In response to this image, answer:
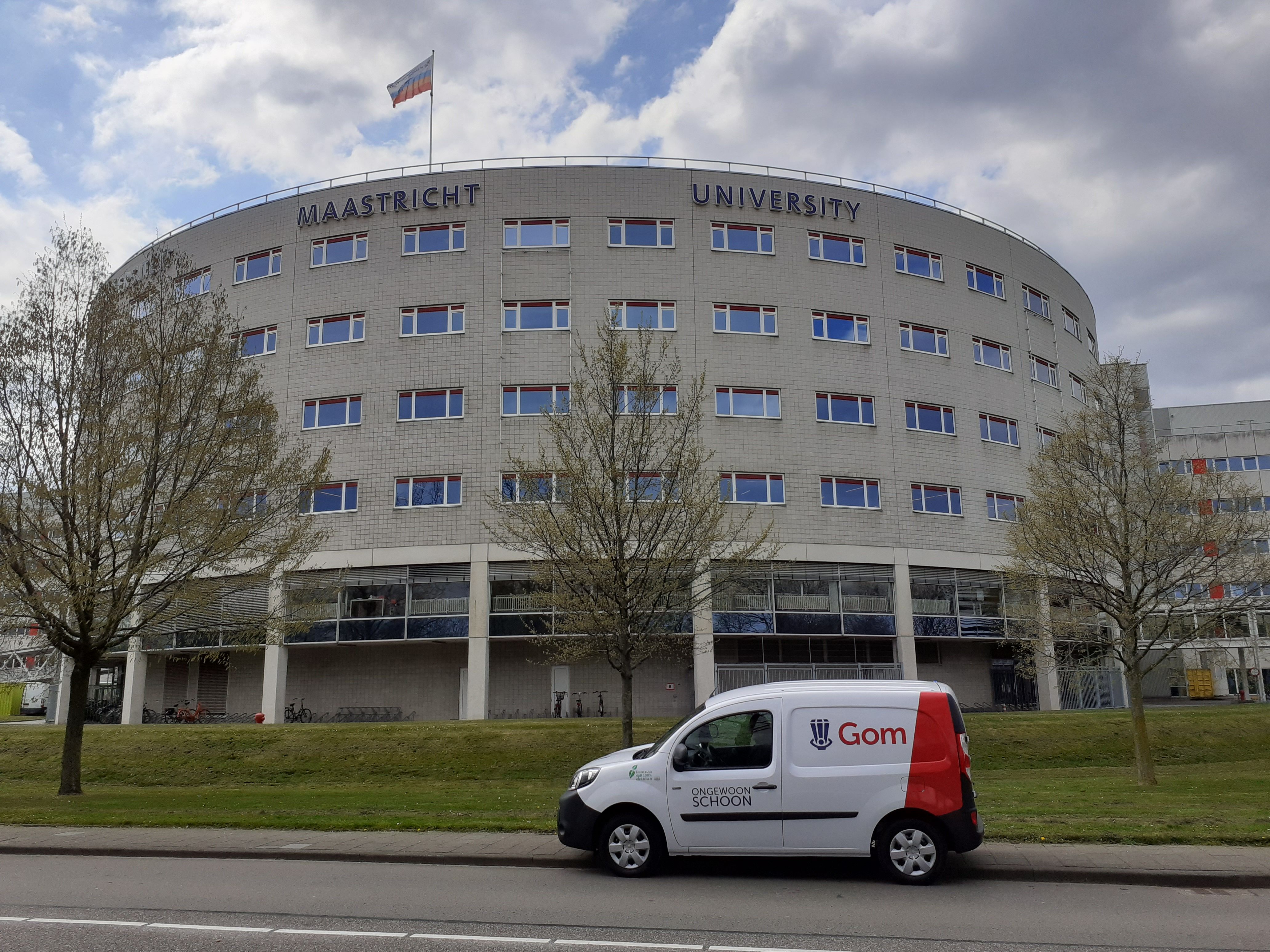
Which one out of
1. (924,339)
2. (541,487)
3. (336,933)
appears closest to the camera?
(336,933)

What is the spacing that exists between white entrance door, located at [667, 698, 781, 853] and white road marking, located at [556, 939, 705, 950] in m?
2.40

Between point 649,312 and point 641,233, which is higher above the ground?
point 641,233

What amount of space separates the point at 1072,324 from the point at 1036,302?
3830 mm

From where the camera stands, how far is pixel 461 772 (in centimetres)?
2430

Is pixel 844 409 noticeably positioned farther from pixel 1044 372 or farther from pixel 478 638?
pixel 478 638

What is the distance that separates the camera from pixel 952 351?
1533 inches

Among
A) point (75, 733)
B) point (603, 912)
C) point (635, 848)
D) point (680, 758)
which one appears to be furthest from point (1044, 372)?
point (603, 912)

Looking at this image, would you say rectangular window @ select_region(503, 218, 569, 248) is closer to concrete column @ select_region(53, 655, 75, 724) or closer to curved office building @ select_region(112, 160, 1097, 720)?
curved office building @ select_region(112, 160, 1097, 720)

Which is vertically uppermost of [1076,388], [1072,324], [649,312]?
[1072,324]

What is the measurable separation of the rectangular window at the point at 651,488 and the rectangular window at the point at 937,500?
68.6 feet

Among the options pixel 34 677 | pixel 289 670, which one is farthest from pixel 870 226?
pixel 34 677

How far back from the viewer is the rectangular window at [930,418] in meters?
37.5

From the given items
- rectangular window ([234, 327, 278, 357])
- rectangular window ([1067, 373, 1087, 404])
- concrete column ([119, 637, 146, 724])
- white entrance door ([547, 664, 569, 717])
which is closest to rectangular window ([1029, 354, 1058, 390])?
rectangular window ([1067, 373, 1087, 404])

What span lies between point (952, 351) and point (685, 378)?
11.8 metres
